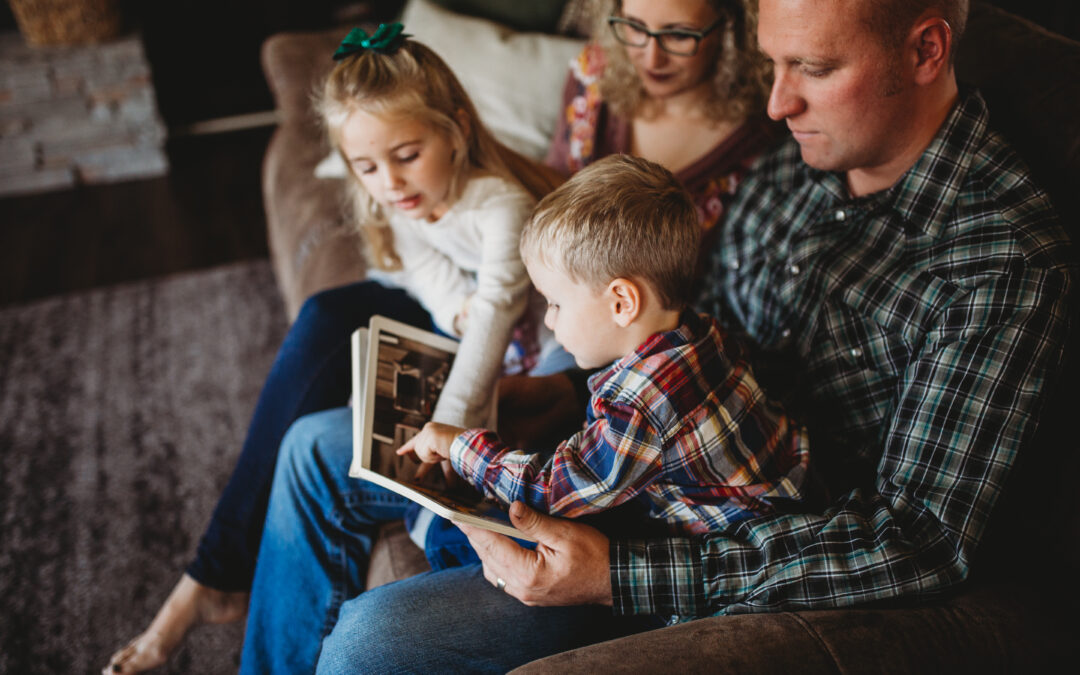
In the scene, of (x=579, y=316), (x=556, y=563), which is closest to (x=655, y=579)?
(x=556, y=563)

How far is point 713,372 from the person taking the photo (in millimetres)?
1028

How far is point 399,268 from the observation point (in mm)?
1631

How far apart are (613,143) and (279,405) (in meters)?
0.88

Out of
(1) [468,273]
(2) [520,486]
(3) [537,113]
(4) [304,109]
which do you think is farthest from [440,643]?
(4) [304,109]

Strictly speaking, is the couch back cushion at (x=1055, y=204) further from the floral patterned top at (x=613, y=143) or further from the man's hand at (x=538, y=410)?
the man's hand at (x=538, y=410)

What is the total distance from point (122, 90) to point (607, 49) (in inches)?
113

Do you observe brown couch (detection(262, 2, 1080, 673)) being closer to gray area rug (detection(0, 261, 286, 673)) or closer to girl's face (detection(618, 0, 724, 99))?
girl's face (detection(618, 0, 724, 99))

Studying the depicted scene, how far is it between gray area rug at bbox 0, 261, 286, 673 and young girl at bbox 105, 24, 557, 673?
0.35 metres

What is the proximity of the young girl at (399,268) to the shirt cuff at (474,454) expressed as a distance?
193 mm

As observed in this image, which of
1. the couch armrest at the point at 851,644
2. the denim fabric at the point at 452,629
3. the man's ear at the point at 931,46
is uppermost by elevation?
the man's ear at the point at 931,46

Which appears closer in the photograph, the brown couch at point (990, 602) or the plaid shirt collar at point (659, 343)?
the brown couch at point (990, 602)

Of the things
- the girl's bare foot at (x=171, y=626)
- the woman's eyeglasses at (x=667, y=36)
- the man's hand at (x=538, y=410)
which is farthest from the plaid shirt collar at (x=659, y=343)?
the girl's bare foot at (x=171, y=626)

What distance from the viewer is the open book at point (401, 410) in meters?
1.05

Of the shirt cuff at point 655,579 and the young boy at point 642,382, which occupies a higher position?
the young boy at point 642,382
